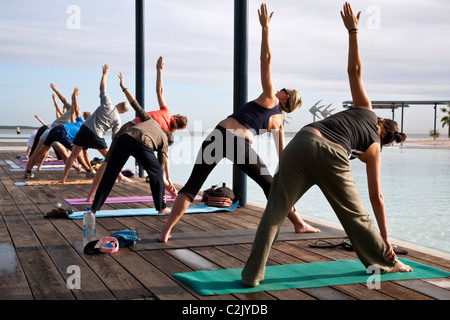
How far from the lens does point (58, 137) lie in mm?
9219

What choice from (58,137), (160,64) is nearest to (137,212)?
(160,64)

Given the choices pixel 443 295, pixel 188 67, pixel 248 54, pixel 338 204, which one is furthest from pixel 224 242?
pixel 188 67

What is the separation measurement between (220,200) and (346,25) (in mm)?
3428

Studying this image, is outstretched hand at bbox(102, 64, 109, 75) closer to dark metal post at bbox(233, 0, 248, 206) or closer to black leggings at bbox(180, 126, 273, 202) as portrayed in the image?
dark metal post at bbox(233, 0, 248, 206)

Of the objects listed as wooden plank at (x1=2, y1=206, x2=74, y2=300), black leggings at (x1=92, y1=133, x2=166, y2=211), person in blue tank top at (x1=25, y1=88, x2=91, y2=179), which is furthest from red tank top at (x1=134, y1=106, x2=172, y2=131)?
person in blue tank top at (x1=25, y1=88, x2=91, y2=179)

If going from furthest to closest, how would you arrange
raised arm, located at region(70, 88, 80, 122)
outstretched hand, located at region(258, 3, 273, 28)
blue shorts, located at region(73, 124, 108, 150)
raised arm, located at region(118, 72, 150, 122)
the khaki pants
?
raised arm, located at region(70, 88, 80, 122)
blue shorts, located at region(73, 124, 108, 150)
raised arm, located at region(118, 72, 150, 122)
outstretched hand, located at region(258, 3, 273, 28)
the khaki pants

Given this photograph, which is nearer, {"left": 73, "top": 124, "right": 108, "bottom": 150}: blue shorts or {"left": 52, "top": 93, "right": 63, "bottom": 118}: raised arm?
{"left": 73, "top": 124, "right": 108, "bottom": 150}: blue shorts

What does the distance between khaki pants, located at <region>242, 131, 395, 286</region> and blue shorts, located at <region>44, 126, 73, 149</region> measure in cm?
695

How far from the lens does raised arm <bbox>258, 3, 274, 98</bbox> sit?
12.1 ft

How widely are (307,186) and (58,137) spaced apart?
23.2 ft

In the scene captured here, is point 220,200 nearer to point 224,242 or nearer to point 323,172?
point 224,242

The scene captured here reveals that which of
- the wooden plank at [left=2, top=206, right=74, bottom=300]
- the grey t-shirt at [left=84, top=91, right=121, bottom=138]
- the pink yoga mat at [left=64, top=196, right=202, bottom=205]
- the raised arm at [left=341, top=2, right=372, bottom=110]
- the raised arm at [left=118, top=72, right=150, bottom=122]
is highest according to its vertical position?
the raised arm at [left=341, top=2, right=372, bottom=110]

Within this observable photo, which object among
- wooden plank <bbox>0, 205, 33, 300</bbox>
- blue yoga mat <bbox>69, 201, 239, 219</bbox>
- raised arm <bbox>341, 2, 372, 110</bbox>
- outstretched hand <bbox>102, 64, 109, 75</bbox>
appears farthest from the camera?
outstretched hand <bbox>102, 64, 109, 75</bbox>
